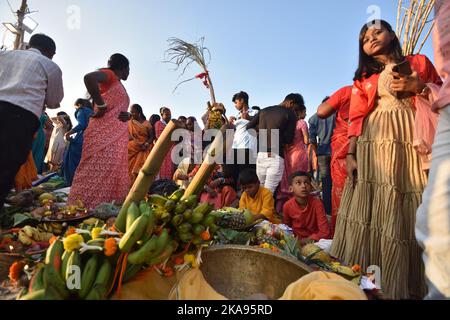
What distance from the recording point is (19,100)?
2592 mm

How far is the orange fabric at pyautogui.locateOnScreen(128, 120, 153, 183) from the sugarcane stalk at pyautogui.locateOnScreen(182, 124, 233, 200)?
4.28m

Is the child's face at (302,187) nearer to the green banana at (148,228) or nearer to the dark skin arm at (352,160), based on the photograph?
the dark skin arm at (352,160)

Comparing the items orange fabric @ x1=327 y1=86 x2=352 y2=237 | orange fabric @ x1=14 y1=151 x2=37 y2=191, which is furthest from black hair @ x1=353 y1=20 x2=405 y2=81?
orange fabric @ x1=14 y1=151 x2=37 y2=191

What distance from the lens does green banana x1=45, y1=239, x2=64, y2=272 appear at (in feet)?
3.52

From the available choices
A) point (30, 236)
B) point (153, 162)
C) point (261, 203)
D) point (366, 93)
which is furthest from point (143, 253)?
point (261, 203)

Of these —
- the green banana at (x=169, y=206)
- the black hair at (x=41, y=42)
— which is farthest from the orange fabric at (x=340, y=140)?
the black hair at (x=41, y=42)

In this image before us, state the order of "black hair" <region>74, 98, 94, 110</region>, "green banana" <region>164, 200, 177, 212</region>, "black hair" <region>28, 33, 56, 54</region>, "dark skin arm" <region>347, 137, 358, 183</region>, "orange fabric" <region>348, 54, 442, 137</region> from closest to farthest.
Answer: "green banana" <region>164, 200, 177, 212</region> < "orange fabric" <region>348, 54, 442, 137</region> < "dark skin arm" <region>347, 137, 358, 183</region> < "black hair" <region>28, 33, 56, 54</region> < "black hair" <region>74, 98, 94, 110</region>

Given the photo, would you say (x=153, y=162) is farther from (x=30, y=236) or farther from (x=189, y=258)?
(x=30, y=236)

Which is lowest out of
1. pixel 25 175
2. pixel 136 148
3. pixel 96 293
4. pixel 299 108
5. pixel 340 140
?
pixel 96 293

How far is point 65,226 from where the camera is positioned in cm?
274

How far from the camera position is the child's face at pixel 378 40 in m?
2.09

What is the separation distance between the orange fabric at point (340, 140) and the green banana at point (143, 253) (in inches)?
80.3

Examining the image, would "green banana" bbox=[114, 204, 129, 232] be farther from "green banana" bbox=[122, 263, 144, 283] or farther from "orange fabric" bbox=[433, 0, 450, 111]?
"orange fabric" bbox=[433, 0, 450, 111]

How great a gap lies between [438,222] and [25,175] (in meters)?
4.56
